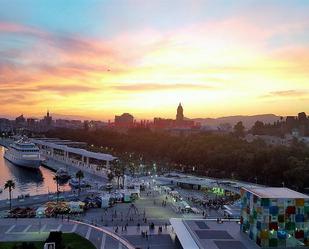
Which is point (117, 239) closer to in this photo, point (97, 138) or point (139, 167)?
point (139, 167)

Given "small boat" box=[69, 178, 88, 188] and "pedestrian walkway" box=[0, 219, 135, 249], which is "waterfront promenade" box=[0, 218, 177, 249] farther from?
"small boat" box=[69, 178, 88, 188]

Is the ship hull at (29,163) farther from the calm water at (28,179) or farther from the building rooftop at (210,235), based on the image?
the building rooftop at (210,235)

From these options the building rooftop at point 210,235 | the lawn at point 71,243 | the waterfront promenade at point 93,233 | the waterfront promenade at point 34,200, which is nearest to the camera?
the building rooftop at point 210,235

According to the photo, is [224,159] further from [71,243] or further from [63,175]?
[71,243]

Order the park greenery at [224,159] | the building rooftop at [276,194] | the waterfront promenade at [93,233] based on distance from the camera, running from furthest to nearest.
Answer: the park greenery at [224,159], the waterfront promenade at [93,233], the building rooftop at [276,194]

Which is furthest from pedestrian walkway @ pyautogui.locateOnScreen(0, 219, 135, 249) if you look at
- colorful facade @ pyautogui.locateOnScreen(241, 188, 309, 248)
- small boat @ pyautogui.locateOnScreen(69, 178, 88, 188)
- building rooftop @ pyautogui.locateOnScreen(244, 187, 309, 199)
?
small boat @ pyautogui.locateOnScreen(69, 178, 88, 188)

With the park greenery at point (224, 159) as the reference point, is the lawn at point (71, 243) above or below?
below

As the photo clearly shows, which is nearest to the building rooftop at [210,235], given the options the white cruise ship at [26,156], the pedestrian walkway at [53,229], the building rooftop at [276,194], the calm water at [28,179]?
the building rooftop at [276,194]
